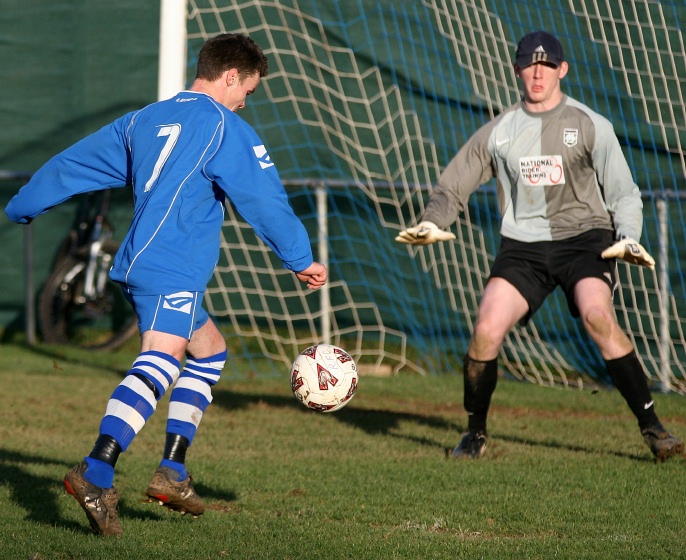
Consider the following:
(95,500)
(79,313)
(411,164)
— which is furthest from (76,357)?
(95,500)

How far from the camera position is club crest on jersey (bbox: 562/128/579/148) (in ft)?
18.5

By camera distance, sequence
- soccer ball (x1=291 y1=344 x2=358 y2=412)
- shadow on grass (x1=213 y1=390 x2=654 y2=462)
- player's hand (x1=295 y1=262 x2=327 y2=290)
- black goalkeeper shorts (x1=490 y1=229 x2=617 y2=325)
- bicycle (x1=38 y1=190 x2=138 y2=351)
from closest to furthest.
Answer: player's hand (x1=295 y1=262 x2=327 y2=290), soccer ball (x1=291 y1=344 x2=358 y2=412), black goalkeeper shorts (x1=490 y1=229 x2=617 y2=325), shadow on grass (x1=213 y1=390 x2=654 y2=462), bicycle (x1=38 y1=190 x2=138 y2=351)

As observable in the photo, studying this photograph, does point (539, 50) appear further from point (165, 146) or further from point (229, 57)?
point (165, 146)

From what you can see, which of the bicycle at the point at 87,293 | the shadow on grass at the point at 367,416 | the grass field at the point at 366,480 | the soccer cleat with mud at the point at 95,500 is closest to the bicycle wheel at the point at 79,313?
the bicycle at the point at 87,293

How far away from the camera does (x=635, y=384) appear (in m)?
5.57

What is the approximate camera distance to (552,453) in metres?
5.89

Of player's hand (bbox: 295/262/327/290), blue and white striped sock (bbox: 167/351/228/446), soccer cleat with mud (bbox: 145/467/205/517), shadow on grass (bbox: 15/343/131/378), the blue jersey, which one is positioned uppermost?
the blue jersey

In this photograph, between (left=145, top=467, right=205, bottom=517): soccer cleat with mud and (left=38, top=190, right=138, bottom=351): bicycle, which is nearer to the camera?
(left=145, top=467, right=205, bottom=517): soccer cleat with mud

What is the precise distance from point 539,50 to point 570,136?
1.53ft

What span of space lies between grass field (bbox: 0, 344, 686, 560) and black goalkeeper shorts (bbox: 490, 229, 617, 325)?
880 millimetres

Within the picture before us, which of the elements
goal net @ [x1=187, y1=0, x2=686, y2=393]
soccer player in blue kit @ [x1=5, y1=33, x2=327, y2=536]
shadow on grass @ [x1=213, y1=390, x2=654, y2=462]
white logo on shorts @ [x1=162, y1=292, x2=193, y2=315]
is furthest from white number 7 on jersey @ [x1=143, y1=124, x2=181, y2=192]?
goal net @ [x1=187, y1=0, x2=686, y2=393]

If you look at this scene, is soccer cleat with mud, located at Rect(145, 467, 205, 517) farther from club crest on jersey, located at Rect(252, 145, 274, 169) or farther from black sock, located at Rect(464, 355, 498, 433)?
black sock, located at Rect(464, 355, 498, 433)

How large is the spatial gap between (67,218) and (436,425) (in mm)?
5013

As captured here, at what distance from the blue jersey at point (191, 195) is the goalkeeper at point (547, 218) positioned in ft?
4.71
